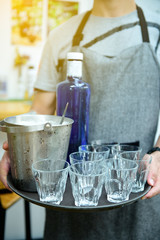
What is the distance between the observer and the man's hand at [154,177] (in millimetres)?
593

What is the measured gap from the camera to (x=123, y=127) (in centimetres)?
83

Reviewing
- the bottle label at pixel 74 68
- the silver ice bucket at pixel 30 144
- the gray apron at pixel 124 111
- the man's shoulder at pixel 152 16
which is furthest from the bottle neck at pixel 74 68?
the man's shoulder at pixel 152 16

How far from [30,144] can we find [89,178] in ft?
0.44

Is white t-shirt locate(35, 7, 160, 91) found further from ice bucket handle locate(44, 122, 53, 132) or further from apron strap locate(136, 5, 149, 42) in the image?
ice bucket handle locate(44, 122, 53, 132)

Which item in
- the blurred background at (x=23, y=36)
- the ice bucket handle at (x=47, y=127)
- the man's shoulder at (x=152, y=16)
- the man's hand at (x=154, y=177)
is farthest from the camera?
the man's shoulder at (x=152, y=16)

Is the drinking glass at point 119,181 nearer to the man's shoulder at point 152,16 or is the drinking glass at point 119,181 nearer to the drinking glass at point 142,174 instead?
the drinking glass at point 142,174

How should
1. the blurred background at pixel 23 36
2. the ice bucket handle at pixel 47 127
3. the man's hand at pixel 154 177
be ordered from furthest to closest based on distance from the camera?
the blurred background at pixel 23 36, the man's hand at pixel 154 177, the ice bucket handle at pixel 47 127

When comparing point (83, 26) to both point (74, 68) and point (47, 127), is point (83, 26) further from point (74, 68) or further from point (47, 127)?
point (47, 127)

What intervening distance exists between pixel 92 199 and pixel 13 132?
202mm

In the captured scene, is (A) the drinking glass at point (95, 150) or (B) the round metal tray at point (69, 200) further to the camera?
(A) the drinking glass at point (95, 150)

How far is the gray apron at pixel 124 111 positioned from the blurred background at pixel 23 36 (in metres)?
0.09

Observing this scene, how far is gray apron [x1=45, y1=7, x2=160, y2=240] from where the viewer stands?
80 centimetres

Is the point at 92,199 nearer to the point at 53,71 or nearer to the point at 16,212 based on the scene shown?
the point at 53,71

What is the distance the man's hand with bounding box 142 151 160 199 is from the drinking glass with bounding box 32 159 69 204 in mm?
192
